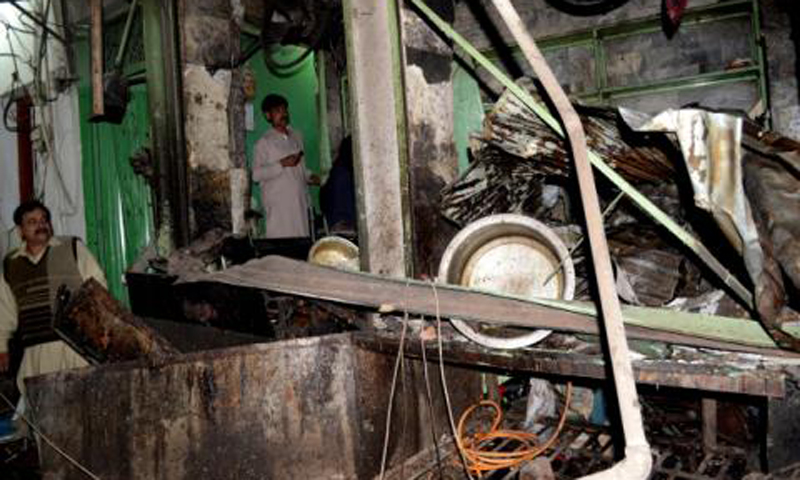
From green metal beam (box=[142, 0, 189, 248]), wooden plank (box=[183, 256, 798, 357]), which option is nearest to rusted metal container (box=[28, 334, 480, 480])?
wooden plank (box=[183, 256, 798, 357])

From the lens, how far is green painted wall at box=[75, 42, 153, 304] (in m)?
7.34

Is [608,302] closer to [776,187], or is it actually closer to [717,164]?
[717,164]

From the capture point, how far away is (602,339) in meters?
2.90

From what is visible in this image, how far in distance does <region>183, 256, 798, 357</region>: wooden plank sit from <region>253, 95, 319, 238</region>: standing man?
2.69m

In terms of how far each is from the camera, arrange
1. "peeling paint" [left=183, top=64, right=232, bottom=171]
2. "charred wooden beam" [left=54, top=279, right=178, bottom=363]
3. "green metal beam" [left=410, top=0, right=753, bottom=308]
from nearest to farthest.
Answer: "green metal beam" [left=410, top=0, right=753, bottom=308] < "charred wooden beam" [left=54, top=279, right=178, bottom=363] < "peeling paint" [left=183, top=64, right=232, bottom=171]

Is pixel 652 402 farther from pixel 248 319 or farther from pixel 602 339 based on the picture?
pixel 248 319

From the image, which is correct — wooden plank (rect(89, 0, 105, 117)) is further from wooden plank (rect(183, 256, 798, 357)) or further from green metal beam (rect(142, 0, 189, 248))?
wooden plank (rect(183, 256, 798, 357))

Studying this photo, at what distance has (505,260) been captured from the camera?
3564 millimetres

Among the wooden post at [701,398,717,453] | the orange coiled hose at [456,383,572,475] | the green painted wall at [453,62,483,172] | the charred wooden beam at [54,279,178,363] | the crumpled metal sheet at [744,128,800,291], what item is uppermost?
the green painted wall at [453,62,483,172]

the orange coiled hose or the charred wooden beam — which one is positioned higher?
the charred wooden beam

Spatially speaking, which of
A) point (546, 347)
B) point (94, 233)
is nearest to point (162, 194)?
point (94, 233)

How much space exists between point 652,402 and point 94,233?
7.53 metres

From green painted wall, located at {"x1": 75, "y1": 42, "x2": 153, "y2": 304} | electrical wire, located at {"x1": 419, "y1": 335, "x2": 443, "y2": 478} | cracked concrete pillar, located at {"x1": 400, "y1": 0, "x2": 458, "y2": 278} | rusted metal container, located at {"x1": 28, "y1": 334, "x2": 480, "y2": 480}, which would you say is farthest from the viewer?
green painted wall, located at {"x1": 75, "y1": 42, "x2": 153, "y2": 304}

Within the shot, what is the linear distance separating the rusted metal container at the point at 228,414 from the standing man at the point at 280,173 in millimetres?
3412
